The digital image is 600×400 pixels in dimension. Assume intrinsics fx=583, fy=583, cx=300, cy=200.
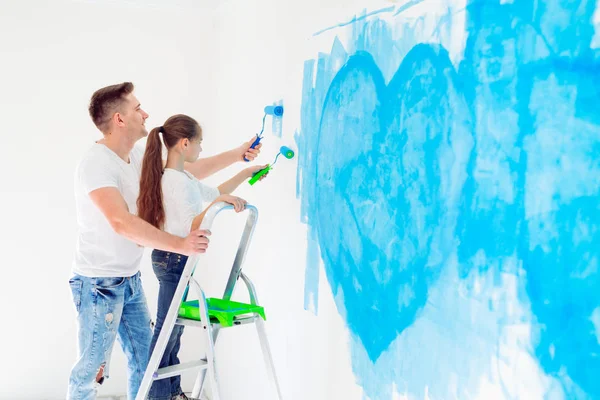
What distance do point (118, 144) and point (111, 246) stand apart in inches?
15.8

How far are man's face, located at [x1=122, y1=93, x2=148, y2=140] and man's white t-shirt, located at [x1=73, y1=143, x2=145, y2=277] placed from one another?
0.13m

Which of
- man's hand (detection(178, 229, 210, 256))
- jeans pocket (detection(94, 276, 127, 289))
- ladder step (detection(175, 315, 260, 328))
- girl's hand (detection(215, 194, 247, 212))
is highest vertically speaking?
girl's hand (detection(215, 194, 247, 212))

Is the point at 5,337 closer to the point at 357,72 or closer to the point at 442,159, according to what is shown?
the point at 357,72

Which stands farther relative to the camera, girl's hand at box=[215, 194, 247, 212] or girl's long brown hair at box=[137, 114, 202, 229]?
girl's long brown hair at box=[137, 114, 202, 229]

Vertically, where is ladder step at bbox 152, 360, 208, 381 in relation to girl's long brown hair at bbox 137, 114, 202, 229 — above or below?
below

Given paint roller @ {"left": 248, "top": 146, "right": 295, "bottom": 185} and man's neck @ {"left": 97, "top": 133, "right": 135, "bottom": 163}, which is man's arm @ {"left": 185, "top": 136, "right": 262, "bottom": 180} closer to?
paint roller @ {"left": 248, "top": 146, "right": 295, "bottom": 185}

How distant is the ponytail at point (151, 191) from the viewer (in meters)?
2.12

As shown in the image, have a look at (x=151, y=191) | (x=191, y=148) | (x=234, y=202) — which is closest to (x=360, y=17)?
(x=234, y=202)

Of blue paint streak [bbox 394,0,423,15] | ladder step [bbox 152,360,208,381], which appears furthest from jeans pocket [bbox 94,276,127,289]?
blue paint streak [bbox 394,0,423,15]

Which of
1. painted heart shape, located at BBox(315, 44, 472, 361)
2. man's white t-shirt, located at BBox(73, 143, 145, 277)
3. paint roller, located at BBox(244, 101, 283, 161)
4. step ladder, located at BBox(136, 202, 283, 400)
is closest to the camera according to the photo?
painted heart shape, located at BBox(315, 44, 472, 361)

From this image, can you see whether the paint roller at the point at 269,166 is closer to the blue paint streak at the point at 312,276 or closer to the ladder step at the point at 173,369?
the blue paint streak at the point at 312,276

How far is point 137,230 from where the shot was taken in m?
1.99

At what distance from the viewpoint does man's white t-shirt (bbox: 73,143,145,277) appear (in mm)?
2111

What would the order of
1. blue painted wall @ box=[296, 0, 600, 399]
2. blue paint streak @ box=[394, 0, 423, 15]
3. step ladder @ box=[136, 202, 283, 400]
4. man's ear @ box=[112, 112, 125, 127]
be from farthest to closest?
man's ear @ box=[112, 112, 125, 127] < step ladder @ box=[136, 202, 283, 400] < blue paint streak @ box=[394, 0, 423, 15] < blue painted wall @ box=[296, 0, 600, 399]
